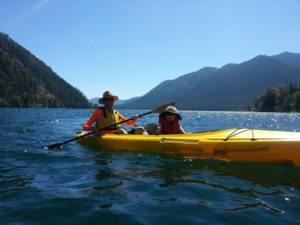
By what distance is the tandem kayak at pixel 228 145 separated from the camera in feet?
26.3

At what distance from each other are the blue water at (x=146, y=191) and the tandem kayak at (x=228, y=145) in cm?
20

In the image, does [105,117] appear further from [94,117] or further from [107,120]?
[94,117]

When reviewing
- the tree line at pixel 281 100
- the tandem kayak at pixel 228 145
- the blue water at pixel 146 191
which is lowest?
the blue water at pixel 146 191

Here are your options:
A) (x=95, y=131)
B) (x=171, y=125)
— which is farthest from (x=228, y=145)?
(x=95, y=131)

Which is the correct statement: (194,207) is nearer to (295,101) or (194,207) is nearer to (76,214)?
A: (76,214)

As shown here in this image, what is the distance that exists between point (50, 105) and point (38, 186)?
523 ft

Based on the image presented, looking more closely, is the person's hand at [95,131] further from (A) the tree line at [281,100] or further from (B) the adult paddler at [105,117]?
(A) the tree line at [281,100]

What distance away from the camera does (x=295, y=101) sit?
110500 millimetres

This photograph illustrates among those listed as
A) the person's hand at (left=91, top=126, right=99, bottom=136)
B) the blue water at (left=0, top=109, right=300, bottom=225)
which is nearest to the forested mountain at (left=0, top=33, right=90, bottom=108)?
the person's hand at (left=91, top=126, right=99, bottom=136)

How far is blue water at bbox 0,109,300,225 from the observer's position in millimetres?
5133

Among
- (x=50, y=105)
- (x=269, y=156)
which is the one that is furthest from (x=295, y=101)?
(x=269, y=156)

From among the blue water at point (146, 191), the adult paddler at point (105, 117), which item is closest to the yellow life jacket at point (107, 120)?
the adult paddler at point (105, 117)

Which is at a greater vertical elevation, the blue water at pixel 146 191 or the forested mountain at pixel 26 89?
the forested mountain at pixel 26 89

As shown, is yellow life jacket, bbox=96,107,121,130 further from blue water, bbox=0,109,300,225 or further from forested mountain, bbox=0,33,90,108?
forested mountain, bbox=0,33,90,108
